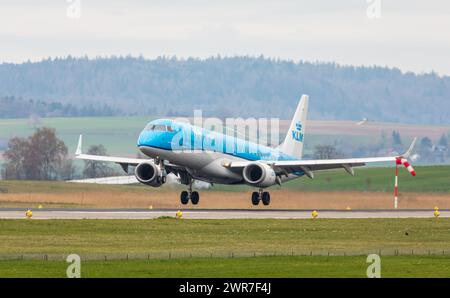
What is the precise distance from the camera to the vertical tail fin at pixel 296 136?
2832 inches

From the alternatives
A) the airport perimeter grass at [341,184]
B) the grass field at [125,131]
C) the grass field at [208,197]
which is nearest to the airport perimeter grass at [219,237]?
the grass field at [208,197]

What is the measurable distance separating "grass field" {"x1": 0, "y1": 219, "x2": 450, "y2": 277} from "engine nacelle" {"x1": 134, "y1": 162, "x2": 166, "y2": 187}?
43.4ft

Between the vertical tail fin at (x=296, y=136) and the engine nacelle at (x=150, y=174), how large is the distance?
10950mm

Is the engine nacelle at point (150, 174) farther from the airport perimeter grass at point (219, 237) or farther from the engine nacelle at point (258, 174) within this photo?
the airport perimeter grass at point (219, 237)

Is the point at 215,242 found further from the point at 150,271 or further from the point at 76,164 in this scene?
the point at 76,164

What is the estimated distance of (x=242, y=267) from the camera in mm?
29844

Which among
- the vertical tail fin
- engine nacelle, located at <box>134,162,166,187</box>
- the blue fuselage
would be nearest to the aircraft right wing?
the blue fuselage

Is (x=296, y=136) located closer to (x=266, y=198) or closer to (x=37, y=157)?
(x=266, y=198)

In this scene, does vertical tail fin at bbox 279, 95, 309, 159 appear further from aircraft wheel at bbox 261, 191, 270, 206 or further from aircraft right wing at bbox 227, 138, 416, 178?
aircraft wheel at bbox 261, 191, 270, 206

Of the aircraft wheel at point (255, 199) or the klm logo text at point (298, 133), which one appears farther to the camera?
the klm logo text at point (298, 133)

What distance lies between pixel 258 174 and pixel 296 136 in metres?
9.70

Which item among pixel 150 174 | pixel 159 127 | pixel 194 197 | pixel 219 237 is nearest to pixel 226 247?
pixel 219 237

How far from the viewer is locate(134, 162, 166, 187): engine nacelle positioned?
203 ft
